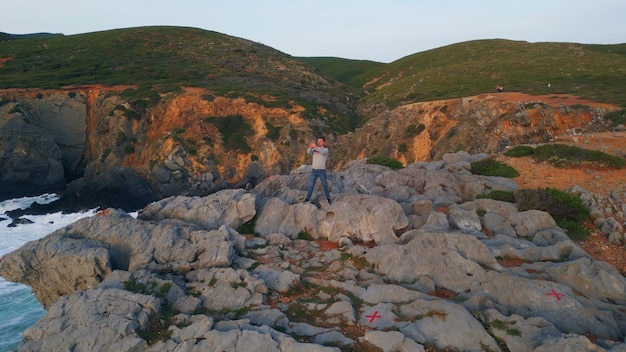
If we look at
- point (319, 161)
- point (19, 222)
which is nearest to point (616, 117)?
point (319, 161)

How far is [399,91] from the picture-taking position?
70.4 m

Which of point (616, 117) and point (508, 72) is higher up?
point (508, 72)

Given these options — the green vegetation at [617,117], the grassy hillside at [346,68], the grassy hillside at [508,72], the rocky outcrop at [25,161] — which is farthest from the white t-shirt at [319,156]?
the grassy hillside at [346,68]

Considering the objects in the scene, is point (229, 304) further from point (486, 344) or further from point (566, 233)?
point (566, 233)

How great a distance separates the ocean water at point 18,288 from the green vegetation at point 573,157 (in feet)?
97.1

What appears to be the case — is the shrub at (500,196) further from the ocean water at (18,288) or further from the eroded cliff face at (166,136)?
the eroded cliff face at (166,136)

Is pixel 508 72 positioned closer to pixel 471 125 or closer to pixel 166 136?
pixel 471 125

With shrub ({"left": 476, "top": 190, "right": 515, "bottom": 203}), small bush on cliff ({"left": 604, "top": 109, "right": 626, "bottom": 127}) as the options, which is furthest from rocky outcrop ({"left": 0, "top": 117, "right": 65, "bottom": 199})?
small bush on cliff ({"left": 604, "top": 109, "right": 626, "bottom": 127})

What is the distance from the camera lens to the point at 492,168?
23484mm

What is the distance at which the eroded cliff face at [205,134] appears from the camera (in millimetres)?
45562

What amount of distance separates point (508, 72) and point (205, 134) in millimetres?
46749

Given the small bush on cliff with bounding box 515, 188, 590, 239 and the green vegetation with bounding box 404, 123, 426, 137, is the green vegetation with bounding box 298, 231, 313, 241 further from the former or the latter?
the green vegetation with bounding box 404, 123, 426, 137

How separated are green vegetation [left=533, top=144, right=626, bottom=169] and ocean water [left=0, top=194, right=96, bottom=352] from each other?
2960 cm

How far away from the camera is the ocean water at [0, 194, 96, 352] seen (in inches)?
875
